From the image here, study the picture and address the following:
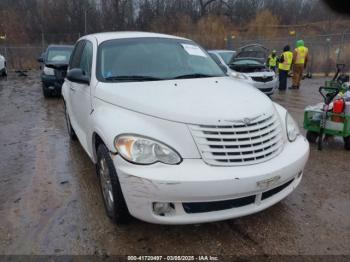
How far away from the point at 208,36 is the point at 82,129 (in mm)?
30424

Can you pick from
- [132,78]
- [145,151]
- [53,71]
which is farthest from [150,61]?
[53,71]

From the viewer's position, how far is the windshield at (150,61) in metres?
3.75

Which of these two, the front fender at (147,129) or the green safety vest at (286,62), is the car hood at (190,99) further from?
the green safety vest at (286,62)

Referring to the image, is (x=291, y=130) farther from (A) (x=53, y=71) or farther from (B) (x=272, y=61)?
(B) (x=272, y=61)

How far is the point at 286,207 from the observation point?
3.44 metres

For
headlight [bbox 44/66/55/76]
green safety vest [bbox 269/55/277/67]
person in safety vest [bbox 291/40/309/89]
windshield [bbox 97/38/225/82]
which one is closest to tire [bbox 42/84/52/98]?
headlight [bbox 44/66/55/76]

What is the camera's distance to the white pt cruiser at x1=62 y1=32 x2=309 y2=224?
2569 millimetres

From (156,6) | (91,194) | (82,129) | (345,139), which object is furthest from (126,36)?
(156,6)

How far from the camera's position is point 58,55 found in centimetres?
1161

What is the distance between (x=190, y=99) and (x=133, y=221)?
1259 millimetres

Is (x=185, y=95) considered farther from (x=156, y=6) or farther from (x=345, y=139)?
(x=156, y=6)

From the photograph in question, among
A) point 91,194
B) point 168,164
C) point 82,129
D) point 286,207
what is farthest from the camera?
point 82,129

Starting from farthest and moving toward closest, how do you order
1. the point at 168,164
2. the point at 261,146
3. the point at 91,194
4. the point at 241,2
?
the point at 241,2, the point at 91,194, the point at 261,146, the point at 168,164

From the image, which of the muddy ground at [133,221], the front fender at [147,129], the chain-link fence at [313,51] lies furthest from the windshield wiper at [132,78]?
the chain-link fence at [313,51]
